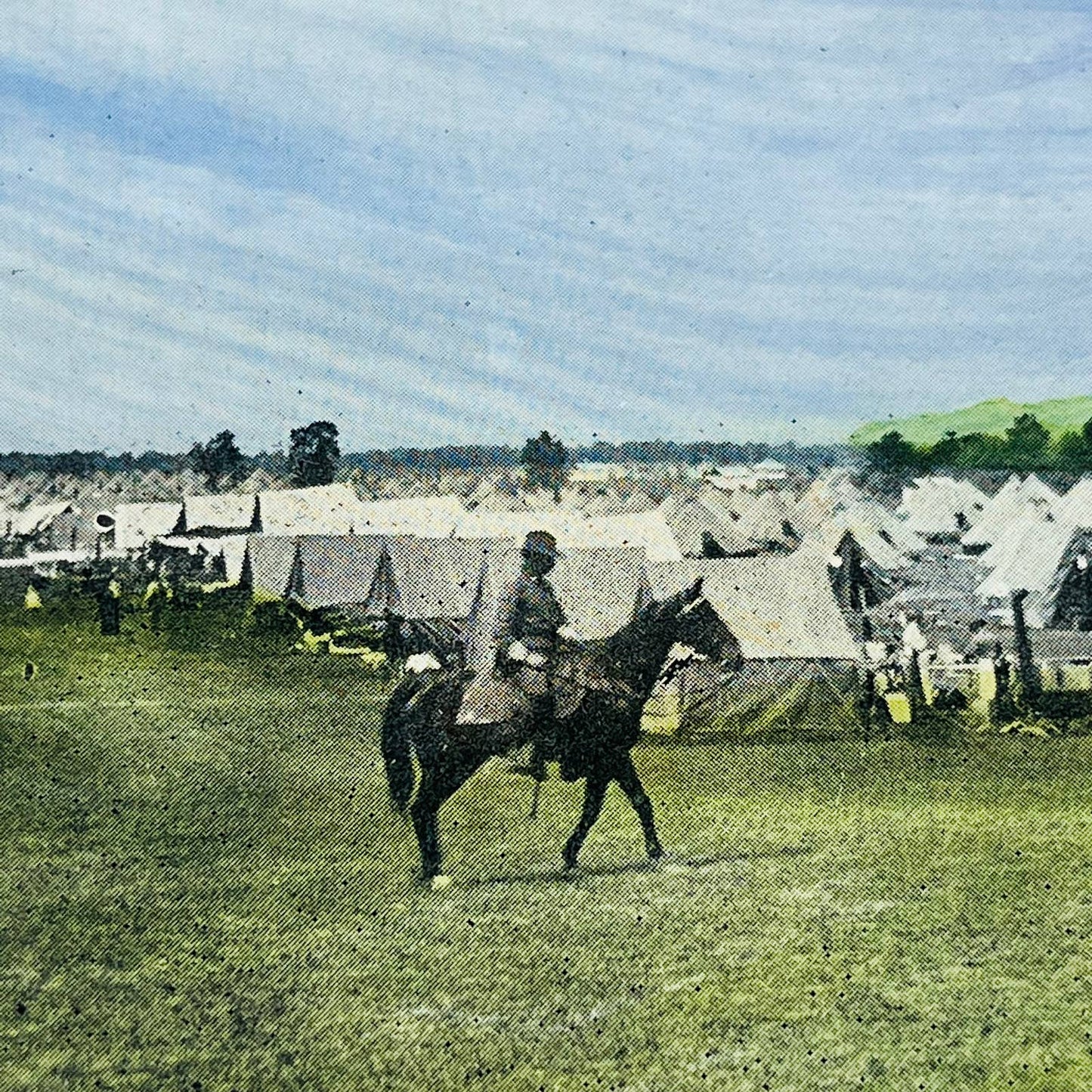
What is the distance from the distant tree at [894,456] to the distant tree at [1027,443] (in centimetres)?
262

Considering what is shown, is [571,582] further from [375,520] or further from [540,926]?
[540,926]

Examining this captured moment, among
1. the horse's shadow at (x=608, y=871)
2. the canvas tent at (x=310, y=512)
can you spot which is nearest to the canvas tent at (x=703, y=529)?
the canvas tent at (x=310, y=512)

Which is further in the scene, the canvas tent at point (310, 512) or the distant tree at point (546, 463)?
the canvas tent at point (310, 512)

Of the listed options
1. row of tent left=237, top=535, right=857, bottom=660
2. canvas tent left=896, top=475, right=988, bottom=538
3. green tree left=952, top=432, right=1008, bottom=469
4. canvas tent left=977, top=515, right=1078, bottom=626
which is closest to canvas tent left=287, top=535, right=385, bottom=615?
row of tent left=237, top=535, right=857, bottom=660

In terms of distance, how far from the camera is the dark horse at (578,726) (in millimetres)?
11125

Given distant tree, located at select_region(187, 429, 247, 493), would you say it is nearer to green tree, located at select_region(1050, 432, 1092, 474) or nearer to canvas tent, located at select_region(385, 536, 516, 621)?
canvas tent, located at select_region(385, 536, 516, 621)

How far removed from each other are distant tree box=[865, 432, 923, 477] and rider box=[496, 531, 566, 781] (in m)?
18.2

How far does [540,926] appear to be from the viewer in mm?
10547

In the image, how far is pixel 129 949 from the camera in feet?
33.9

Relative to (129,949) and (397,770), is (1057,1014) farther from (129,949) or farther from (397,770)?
(129,949)

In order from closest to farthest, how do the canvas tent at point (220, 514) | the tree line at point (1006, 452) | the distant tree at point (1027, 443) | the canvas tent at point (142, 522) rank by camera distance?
1. the canvas tent at point (220, 514)
2. the canvas tent at point (142, 522)
3. the distant tree at point (1027, 443)
4. the tree line at point (1006, 452)

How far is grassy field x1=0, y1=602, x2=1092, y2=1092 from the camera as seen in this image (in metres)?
8.66

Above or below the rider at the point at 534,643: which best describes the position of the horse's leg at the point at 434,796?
below

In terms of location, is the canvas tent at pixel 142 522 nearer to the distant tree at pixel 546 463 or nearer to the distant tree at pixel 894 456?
the distant tree at pixel 546 463
